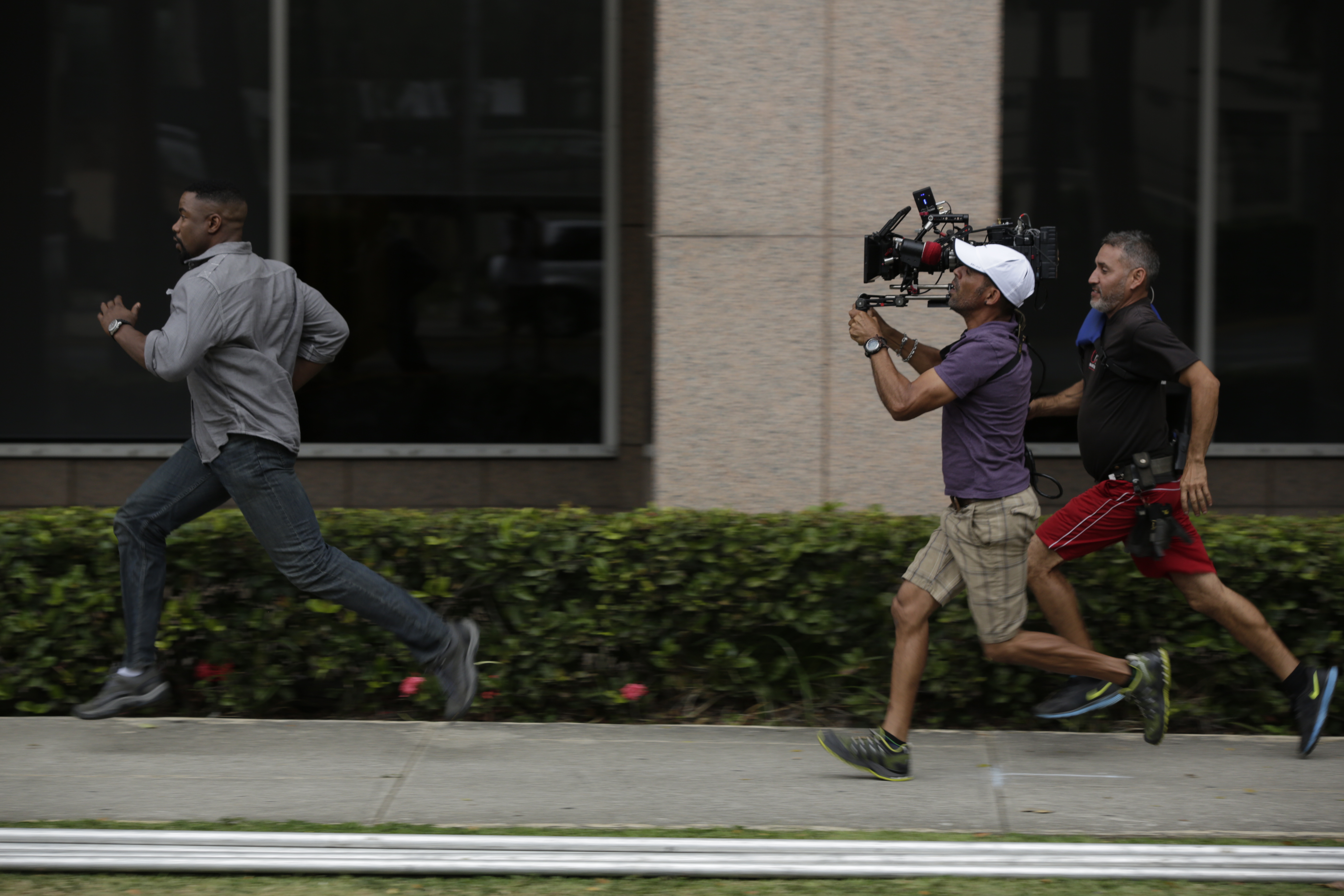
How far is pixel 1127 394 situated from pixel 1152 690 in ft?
3.42

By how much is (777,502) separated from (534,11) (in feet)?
11.0

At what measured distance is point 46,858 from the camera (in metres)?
3.96

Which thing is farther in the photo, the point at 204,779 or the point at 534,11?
the point at 534,11

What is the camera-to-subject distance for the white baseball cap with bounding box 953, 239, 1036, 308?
4.64m

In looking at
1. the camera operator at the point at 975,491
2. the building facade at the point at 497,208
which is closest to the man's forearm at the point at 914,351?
the camera operator at the point at 975,491

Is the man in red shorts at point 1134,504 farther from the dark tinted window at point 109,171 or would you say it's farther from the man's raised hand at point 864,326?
the dark tinted window at point 109,171

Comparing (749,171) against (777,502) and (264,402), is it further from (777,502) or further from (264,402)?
(264,402)

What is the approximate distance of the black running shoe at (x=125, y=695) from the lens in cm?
518

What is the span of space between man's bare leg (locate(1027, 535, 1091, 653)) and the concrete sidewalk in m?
0.44

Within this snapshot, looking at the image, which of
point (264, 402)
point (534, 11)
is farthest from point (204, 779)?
point (534, 11)

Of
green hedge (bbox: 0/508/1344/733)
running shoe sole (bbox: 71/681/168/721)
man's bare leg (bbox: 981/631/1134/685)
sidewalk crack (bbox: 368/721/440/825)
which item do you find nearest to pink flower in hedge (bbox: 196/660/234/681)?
green hedge (bbox: 0/508/1344/733)

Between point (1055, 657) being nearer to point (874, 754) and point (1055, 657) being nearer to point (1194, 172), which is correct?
point (874, 754)

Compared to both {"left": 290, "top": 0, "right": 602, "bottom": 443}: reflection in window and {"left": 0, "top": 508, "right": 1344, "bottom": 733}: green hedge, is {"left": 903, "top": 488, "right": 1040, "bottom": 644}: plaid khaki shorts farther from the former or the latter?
{"left": 290, "top": 0, "right": 602, "bottom": 443}: reflection in window

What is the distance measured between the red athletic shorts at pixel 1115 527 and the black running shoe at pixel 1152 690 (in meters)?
0.33
